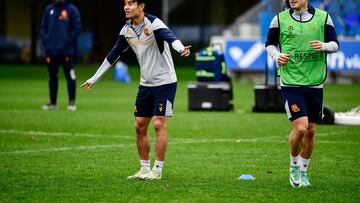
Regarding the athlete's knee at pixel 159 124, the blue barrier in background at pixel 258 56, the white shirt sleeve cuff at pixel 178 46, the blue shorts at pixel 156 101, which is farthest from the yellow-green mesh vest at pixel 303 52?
the blue barrier in background at pixel 258 56

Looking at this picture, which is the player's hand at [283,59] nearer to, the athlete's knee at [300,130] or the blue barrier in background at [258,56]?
the athlete's knee at [300,130]

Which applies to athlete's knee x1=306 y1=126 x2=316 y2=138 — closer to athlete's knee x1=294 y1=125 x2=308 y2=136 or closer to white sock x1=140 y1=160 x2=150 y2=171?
athlete's knee x1=294 y1=125 x2=308 y2=136

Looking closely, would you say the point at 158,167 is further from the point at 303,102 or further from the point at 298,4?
the point at 298,4

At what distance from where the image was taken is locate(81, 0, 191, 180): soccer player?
11.6 meters

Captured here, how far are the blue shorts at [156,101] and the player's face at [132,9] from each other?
2.73 ft

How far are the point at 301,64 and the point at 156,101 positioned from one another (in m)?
1.71

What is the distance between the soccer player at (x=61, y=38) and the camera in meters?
21.3

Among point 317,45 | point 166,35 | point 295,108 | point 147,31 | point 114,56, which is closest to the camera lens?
point 317,45

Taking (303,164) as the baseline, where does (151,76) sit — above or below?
above

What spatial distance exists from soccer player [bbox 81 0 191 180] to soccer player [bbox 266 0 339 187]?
1298mm

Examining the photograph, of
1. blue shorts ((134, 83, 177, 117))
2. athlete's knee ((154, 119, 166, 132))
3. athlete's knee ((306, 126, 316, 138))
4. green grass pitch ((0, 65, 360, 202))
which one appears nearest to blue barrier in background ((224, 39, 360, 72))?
green grass pitch ((0, 65, 360, 202))

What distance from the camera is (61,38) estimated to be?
69.6 feet

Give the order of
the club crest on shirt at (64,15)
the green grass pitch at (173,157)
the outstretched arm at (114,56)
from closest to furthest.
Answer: the green grass pitch at (173,157)
the outstretched arm at (114,56)
the club crest on shirt at (64,15)

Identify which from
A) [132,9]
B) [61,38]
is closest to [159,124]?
[132,9]
